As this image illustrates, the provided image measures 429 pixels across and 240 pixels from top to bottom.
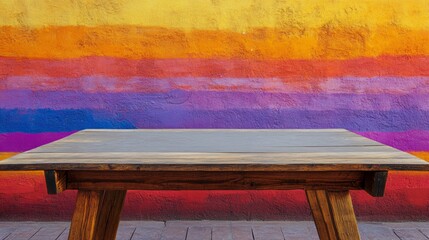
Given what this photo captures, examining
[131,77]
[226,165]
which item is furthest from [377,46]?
[226,165]

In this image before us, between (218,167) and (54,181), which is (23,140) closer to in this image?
(54,181)

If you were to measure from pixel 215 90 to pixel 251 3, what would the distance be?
0.57 m

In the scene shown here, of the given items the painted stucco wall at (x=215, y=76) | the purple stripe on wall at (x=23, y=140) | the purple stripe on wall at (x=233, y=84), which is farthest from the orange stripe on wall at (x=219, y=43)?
the purple stripe on wall at (x=23, y=140)

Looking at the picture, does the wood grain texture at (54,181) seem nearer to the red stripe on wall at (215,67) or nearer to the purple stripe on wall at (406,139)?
the red stripe on wall at (215,67)

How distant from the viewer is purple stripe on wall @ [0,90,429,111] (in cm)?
312

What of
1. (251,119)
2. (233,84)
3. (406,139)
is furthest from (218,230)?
(406,139)

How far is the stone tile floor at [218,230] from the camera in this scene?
2.89 m

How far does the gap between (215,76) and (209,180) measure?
4.91 feet

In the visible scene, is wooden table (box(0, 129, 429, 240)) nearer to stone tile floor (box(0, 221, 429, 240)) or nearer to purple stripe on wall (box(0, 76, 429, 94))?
stone tile floor (box(0, 221, 429, 240))

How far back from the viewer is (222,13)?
3102 mm

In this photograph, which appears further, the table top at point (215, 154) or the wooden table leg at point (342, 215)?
the wooden table leg at point (342, 215)

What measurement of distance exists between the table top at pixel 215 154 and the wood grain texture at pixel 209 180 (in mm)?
63

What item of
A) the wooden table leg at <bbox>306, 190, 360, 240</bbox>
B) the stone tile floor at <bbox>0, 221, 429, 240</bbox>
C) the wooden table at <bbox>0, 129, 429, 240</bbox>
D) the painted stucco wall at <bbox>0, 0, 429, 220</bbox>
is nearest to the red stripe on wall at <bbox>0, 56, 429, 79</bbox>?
the painted stucco wall at <bbox>0, 0, 429, 220</bbox>

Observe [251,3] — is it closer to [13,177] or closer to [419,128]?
[419,128]
